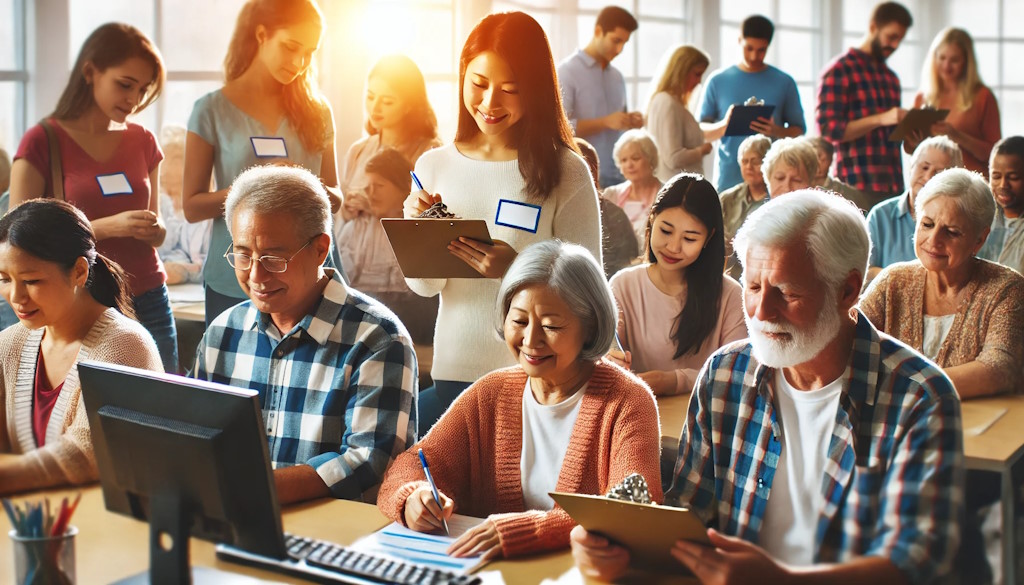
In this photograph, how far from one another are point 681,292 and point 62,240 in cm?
175

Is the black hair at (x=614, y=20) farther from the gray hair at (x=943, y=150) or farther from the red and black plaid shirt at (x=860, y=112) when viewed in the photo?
the gray hair at (x=943, y=150)

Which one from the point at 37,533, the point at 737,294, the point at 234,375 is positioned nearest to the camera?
the point at 37,533

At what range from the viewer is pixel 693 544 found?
5.31 ft

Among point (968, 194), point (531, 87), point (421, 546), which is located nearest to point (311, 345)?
point (421, 546)

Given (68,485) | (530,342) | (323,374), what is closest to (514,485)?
(530,342)

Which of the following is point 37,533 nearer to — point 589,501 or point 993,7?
point 589,501

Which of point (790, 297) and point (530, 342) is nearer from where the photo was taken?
point (790, 297)

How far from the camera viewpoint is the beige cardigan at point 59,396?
222 centimetres

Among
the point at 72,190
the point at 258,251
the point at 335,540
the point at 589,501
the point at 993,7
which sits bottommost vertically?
the point at 335,540

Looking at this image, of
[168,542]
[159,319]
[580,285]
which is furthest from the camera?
[159,319]

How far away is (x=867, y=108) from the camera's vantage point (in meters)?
6.39

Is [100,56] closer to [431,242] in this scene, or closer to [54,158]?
[54,158]

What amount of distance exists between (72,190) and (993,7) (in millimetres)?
11227

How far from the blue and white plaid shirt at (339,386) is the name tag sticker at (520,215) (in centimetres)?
47
